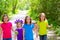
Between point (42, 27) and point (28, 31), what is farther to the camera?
point (42, 27)

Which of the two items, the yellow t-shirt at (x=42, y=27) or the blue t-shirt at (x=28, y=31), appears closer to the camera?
the blue t-shirt at (x=28, y=31)

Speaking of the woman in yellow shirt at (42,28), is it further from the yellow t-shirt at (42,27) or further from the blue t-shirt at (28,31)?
the blue t-shirt at (28,31)

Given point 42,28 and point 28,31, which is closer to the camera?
point 28,31

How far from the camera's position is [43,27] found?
24.6 ft

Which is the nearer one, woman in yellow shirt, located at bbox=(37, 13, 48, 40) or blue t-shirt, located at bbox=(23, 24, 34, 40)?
blue t-shirt, located at bbox=(23, 24, 34, 40)

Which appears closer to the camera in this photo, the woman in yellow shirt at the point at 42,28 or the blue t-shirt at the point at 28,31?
the blue t-shirt at the point at 28,31

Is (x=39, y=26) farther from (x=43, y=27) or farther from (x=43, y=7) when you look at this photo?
(x=43, y=7)

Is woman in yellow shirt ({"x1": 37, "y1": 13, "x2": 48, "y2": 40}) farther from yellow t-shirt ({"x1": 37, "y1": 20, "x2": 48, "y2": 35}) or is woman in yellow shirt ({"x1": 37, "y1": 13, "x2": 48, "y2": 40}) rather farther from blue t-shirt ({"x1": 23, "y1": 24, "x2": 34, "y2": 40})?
blue t-shirt ({"x1": 23, "y1": 24, "x2": 34, "y2": 40})

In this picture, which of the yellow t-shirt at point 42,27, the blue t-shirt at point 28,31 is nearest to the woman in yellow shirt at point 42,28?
the yellow t-shirt at point 42,27

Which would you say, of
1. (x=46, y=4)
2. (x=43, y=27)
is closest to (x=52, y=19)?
(x=46, y=4)

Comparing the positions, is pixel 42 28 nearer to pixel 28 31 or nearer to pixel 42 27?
pixel 42 27

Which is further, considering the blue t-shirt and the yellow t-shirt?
the yellow t-shirt

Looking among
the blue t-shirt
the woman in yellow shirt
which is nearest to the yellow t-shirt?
the woman in yellow shirt

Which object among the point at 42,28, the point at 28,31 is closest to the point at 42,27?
the point at 42,28
